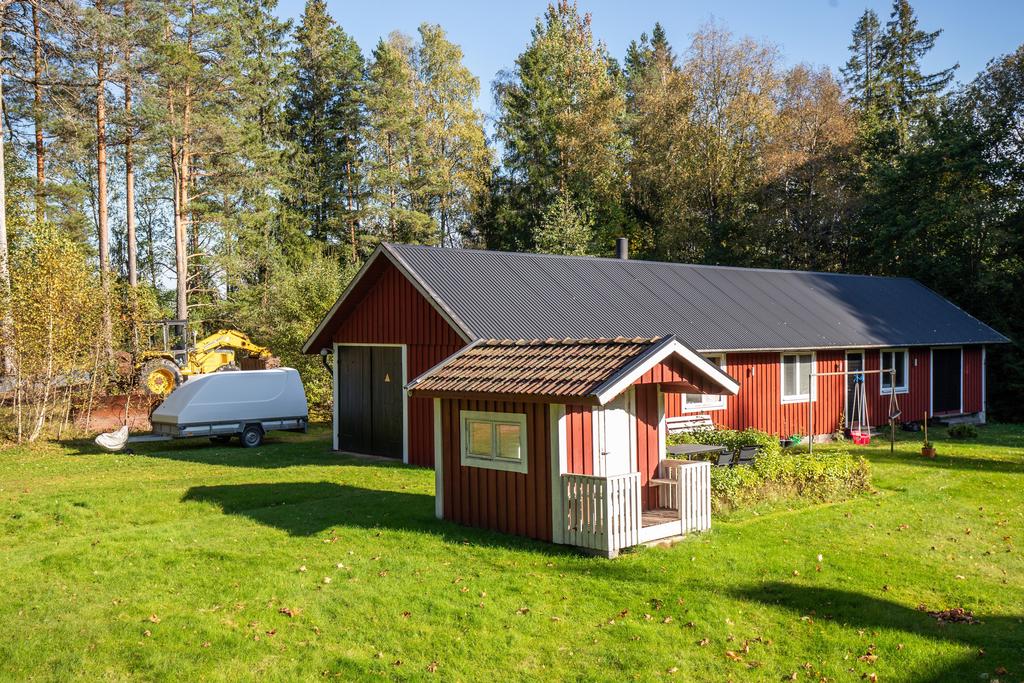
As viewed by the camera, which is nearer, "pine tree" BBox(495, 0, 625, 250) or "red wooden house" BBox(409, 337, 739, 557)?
"red wooden house" BBox(409, 337, 739, 557)

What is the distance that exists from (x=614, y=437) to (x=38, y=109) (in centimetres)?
2739

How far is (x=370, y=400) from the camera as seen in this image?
798 inches

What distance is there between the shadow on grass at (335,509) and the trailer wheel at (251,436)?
674cm

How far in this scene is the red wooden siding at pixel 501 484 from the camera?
11062 millimetres

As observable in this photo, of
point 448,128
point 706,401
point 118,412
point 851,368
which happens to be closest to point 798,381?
point 851,368

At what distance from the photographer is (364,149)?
46.4 m

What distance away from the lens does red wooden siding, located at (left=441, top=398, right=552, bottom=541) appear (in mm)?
11062

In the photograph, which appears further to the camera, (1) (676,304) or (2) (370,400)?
(1) (676,304)

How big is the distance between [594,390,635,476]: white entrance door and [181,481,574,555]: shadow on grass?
1.32 m

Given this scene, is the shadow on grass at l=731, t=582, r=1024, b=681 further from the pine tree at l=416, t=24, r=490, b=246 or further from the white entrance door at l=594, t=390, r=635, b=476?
the pine tree at l=416, t=24, r=490, b=246

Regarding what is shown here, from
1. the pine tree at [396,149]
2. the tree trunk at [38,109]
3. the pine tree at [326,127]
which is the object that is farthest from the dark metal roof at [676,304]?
the pine tree at [326,127]

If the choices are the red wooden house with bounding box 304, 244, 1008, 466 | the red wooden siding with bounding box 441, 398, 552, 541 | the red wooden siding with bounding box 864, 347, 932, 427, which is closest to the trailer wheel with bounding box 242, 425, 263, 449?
the red wooden house with bounding box 304, 244, 1008, 466

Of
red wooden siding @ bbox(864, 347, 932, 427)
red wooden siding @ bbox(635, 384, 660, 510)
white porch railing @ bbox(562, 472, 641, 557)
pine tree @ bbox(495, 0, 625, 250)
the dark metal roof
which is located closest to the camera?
white porch railing @ bbox(562, 472, 641, 557)

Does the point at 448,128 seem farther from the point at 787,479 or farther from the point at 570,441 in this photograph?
the point at 570,441
